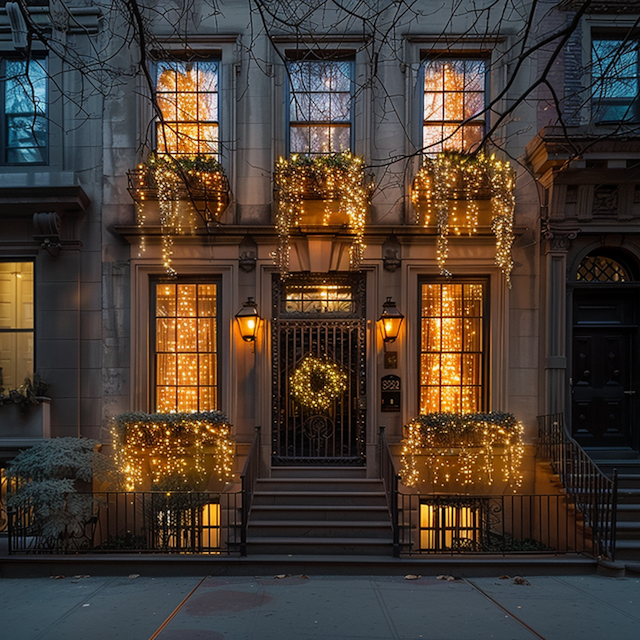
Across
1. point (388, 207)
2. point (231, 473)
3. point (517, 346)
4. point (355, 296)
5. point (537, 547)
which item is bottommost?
point (537, 547)

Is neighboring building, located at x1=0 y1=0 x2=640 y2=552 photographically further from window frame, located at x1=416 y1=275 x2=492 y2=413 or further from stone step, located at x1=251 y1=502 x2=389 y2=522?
stone step, located at x1=251 y1=502 x2=389 y2=522

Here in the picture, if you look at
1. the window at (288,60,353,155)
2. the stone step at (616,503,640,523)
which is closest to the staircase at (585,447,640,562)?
the stone step at (616,503,640,523)

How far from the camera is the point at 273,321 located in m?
9.17

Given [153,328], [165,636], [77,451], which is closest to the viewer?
[165,636]

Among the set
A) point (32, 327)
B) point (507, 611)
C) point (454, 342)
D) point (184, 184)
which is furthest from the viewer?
point (454, 342)

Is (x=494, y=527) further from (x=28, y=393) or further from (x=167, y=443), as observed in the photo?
(x=28, y=393)

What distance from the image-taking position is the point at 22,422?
341 inches

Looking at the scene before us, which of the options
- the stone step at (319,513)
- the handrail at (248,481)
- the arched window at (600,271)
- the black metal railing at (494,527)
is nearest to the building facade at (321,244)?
the arched window at (600,271)

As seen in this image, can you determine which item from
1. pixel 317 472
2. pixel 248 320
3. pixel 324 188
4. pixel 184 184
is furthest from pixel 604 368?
pixel 184 184

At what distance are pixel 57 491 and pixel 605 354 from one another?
→ 8.74 metres

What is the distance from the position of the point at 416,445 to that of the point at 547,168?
16.1 ft

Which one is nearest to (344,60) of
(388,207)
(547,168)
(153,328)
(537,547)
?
(388,207)

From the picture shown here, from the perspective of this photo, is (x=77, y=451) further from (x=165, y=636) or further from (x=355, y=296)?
(x=355, y=296)

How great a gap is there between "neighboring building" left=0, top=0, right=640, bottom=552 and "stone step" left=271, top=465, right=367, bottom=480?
17cm
